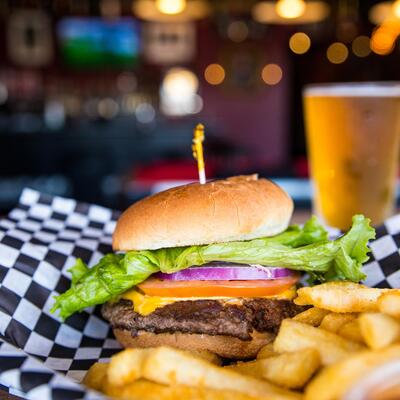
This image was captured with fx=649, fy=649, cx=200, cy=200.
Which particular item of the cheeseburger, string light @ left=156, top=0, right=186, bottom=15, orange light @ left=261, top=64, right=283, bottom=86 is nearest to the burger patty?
the cheeseburger

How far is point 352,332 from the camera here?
4.65 ft

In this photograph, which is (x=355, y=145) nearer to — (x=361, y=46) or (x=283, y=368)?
(x=283, y=368)

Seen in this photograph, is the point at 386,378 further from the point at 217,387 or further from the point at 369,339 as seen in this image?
the point at 217,387

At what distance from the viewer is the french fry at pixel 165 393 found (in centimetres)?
123

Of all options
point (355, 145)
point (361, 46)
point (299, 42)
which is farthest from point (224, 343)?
point (361, 46)

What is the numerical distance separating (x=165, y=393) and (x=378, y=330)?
1.40 ft

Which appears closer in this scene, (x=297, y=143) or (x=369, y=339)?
(x=369, y=339)

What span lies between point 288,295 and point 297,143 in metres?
12.4

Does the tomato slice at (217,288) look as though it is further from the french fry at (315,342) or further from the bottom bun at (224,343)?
the french fry at (315,342)

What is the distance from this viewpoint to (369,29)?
1293 cm

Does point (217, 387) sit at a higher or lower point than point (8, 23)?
lower

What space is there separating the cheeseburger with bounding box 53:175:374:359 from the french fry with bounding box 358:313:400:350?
532mm

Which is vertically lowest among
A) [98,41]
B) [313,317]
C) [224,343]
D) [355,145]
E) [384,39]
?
[224,343]

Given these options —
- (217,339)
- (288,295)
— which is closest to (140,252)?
(217,339)
